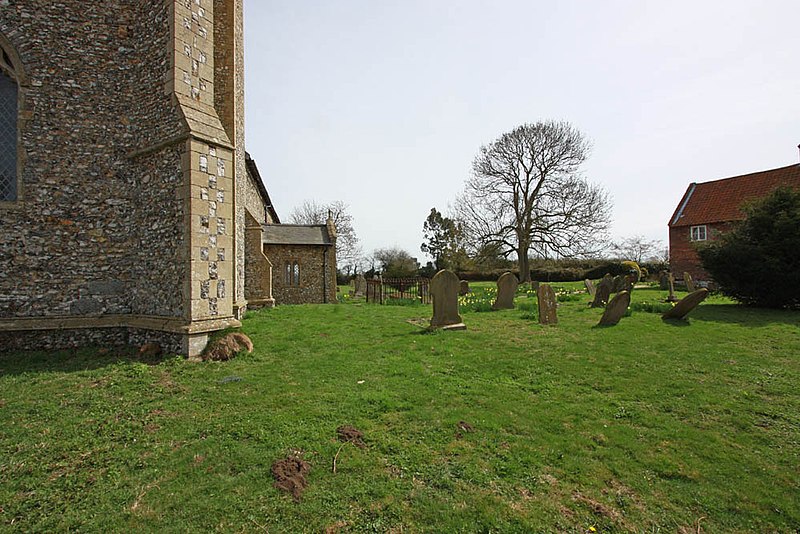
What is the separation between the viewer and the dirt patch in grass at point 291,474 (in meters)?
3.45

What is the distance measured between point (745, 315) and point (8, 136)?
1998cm

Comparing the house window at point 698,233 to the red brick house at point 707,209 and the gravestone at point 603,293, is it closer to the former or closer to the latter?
the red brick house at point 707,209

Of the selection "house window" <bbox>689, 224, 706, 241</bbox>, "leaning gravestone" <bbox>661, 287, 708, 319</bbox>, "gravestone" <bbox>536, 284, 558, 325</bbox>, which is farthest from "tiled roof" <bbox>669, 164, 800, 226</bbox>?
"gravestone" <bbox>536, 284, 558, 325</bbox>

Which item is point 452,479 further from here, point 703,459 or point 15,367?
point 15,367

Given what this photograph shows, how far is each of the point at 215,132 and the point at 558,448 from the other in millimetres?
8459

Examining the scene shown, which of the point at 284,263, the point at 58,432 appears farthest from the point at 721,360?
the point at 284,263

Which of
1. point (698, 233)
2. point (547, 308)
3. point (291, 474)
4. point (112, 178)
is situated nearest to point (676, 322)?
point (547, 308)

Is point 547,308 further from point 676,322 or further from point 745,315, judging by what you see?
point 745,315

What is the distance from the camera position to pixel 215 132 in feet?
26.4

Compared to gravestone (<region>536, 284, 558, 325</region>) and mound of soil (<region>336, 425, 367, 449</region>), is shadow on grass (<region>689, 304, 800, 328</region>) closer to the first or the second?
gravestone (<region>536, 284, 558, 325</region>)

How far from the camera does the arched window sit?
8023 mm

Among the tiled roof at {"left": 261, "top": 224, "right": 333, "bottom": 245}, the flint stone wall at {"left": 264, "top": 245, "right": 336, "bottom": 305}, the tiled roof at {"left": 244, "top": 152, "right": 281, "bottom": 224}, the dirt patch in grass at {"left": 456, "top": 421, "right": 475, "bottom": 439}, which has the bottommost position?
the dirt patch in grass at {"left": 456, "top": 421, "right": 475, "bottom": 439}

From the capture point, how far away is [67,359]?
7.34 m

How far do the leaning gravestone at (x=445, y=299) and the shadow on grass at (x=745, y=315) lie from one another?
7.55m
